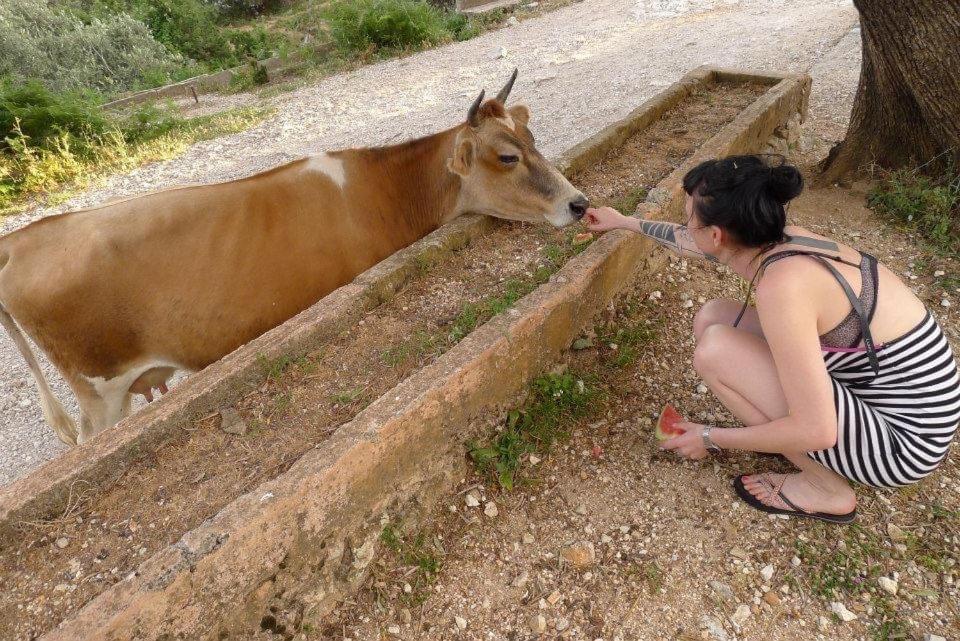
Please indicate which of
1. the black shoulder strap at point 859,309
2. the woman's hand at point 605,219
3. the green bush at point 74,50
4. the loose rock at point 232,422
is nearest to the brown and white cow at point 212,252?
the woman's hand at point 605,219

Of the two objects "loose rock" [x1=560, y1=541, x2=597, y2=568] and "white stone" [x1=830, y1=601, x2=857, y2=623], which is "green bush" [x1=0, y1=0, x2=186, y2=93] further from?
"white stone" [x1=830, y1=601, x2=857, y2=623]

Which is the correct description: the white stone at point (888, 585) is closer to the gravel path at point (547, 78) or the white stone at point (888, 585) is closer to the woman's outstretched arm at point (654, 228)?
the woman's outstretched arm at point (654, 228)

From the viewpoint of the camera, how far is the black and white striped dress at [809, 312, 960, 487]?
2072 millimetres

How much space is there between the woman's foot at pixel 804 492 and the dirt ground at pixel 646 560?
0.08 meters

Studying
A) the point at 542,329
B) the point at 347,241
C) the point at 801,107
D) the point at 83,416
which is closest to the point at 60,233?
the point at 83,416

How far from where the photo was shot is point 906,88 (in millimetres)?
4047

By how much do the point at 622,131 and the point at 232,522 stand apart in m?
4.14

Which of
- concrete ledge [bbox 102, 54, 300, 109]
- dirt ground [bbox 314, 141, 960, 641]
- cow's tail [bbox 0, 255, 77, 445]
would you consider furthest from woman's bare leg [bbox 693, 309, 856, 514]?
concrete ledge [bbox 102, 54, 300, 109]

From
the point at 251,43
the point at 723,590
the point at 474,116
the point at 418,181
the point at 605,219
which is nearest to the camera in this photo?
the point at 723,590

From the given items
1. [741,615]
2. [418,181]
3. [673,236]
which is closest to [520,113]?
[418,181]

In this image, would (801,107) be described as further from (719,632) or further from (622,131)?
(719,632)

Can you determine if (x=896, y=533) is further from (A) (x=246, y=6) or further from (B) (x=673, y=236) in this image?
(A) (x=246, y=6)

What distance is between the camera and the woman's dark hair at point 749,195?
1.96 meters

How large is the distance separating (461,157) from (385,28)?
10.4 meters
